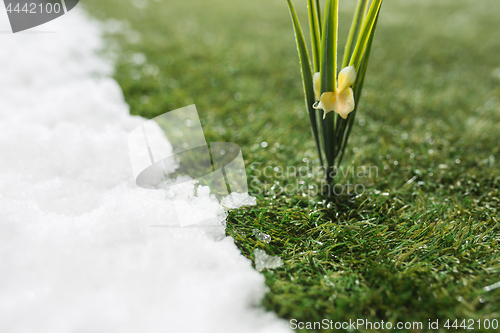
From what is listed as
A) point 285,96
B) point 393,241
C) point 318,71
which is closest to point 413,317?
point 393,241

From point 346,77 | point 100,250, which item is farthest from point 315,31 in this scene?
point 100,250

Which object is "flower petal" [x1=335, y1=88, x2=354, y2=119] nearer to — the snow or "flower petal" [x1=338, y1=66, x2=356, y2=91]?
"flower petal" [x1=338, y1=66, x2=356, y2=91]

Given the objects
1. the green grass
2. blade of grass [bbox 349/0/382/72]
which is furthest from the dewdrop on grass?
blade of grass [bbox 349/0/382/72]

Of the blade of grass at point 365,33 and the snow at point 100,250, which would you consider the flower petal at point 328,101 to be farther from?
the snow at point 100,250

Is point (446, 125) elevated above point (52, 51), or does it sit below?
below

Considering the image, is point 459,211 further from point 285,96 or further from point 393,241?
point 285,96

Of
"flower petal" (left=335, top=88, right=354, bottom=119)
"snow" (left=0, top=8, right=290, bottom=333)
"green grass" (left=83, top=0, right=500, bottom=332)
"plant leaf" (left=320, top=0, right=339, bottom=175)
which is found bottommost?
"green grass" (left=83, top=0, right=500, bottom=332)
